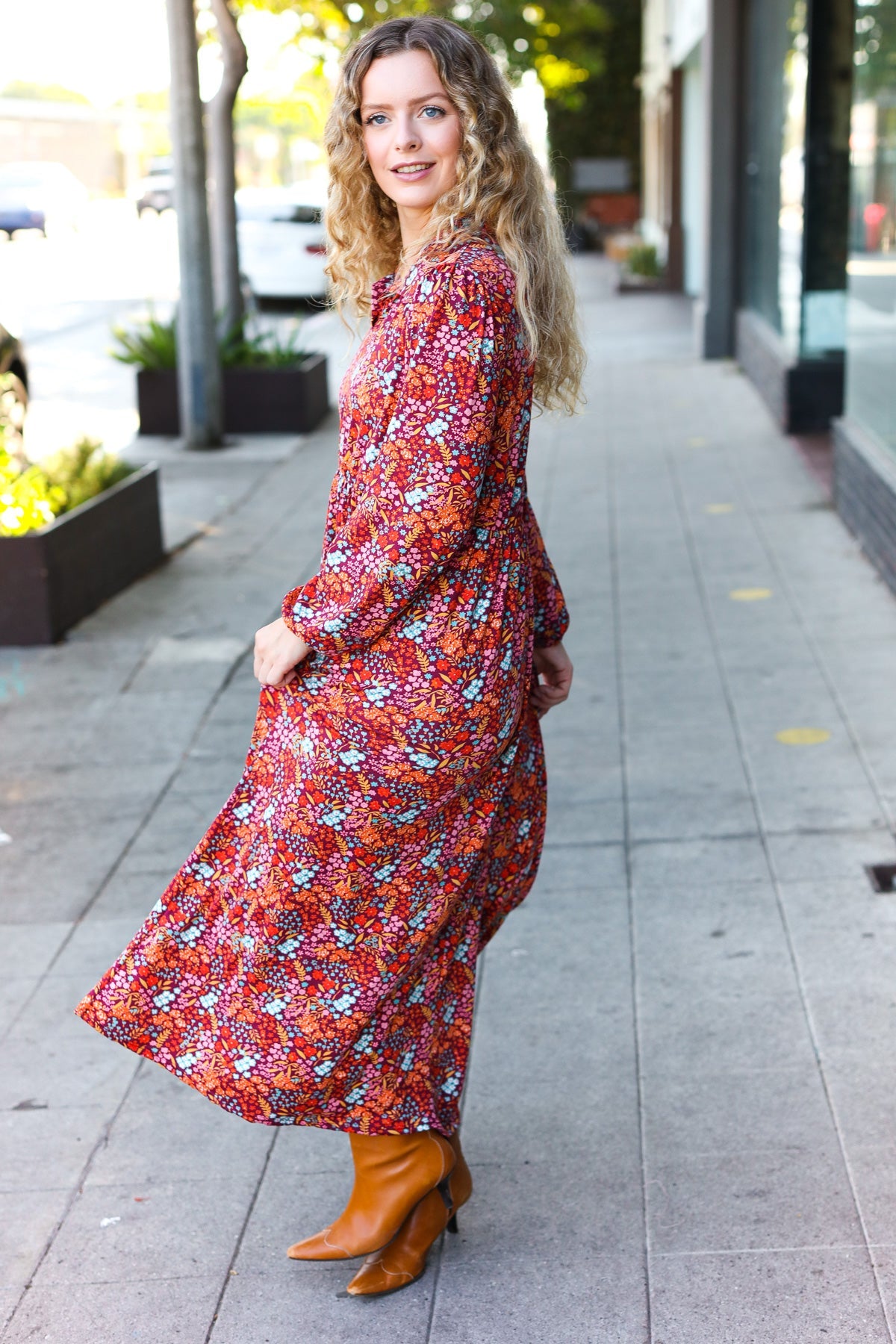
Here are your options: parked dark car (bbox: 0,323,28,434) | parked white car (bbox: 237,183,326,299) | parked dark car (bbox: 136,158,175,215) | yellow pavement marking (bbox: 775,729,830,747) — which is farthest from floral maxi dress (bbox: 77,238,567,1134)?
parked dark car (bbox: 136,158,175,215)

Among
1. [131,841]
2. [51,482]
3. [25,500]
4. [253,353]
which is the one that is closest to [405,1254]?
[131,841]

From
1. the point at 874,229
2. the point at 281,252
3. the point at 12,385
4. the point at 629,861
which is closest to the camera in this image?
the point at 629,861

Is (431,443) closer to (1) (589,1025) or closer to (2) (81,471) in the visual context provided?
(1) (589,1025)

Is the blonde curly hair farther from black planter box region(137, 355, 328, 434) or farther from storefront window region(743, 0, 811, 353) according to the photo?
black planter box region(137, 355, 328, 434)

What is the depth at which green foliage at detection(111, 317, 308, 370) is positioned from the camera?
1180 cm

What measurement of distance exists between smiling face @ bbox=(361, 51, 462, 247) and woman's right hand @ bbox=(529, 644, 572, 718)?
2.53 ft

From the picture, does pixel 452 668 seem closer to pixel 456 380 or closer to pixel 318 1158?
pixel 456 380

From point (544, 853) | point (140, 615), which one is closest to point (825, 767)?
point (544, 853)

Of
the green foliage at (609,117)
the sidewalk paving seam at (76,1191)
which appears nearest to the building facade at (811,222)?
the sidewalk paving seam at (76,1191)

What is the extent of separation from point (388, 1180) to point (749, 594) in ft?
15.4

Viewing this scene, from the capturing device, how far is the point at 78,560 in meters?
6.88

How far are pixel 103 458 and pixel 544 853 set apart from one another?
14.2 ft

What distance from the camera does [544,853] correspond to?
433 cm

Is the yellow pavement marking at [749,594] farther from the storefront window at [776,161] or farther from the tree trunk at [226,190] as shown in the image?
the tree trunk at [226,190]
